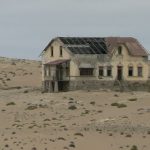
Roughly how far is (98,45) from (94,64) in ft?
9.86

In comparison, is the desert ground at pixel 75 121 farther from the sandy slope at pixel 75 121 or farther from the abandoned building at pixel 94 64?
the abandoned building at pixel 94 64

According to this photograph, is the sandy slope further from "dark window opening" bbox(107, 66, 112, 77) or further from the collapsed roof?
the collapsed roof

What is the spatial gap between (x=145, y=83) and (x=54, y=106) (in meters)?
20.8

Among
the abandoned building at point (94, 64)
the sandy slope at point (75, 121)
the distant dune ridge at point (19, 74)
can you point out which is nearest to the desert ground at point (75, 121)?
the sandy slope at point (75, 121)

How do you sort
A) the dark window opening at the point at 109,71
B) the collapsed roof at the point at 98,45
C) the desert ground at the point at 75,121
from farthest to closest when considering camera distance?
the dark window opening at the point at 109,71, the collapsed roof at the point at 98,45, the desert ground at the point at 75,121

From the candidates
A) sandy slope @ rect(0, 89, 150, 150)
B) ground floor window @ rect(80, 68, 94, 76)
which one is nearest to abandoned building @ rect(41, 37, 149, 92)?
ground floor window @ rect(80, 68, 94, 76)

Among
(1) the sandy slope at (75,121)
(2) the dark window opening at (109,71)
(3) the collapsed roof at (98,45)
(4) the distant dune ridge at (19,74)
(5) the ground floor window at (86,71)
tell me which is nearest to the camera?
(1) the sandy slope at (75,121)

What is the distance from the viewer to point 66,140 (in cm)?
4022

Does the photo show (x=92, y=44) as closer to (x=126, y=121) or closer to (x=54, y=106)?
(x=54, y=106)

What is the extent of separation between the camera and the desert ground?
39312mm

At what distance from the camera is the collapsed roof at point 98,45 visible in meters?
78.5

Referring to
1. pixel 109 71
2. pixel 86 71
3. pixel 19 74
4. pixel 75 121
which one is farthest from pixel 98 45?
pixel 19 74

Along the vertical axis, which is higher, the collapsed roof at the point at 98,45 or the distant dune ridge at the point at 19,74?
the collapsed roof at the point at 98,45

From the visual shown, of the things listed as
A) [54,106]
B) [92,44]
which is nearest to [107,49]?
[92,44]
